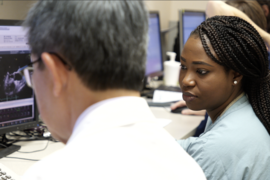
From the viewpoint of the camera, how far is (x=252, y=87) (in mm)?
1077

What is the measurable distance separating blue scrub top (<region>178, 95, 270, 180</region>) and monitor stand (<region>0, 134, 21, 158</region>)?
0.68m

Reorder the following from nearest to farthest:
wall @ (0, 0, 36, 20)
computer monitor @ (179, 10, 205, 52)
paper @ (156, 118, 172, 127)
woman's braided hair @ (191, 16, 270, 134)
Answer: woman's braided hair @ (191, 16, 270, 134) < wall @ (0, 0, 36, 20) < paper @ (156, 118, 172, 127) < computer monitor @ (179, 10, 205, 52)

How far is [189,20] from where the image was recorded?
2562mm

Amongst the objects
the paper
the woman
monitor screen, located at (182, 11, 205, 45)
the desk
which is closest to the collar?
the woman

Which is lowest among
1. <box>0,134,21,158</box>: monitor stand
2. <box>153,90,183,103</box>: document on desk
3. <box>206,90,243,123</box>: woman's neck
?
<box>153,90,183,103</box>: document on desk

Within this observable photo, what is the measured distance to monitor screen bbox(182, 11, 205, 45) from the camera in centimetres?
249

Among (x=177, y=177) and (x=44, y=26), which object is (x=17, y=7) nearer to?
(x=44, y=26)

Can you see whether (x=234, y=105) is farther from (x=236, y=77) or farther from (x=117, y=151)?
(x=117, y=151)

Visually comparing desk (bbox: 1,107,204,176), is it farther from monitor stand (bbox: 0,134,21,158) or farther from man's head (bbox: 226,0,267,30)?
man's head (bbox: 226,0,267,30)

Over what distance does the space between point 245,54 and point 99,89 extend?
2.14 ft

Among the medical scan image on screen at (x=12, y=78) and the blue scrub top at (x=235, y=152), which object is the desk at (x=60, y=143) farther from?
the blue scrub top at (x=235, y=152)

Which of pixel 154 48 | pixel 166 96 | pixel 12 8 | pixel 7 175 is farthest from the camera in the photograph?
pixel 154 48

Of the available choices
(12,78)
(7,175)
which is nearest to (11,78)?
(12,78)

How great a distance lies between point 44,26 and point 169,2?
9.71 feet
